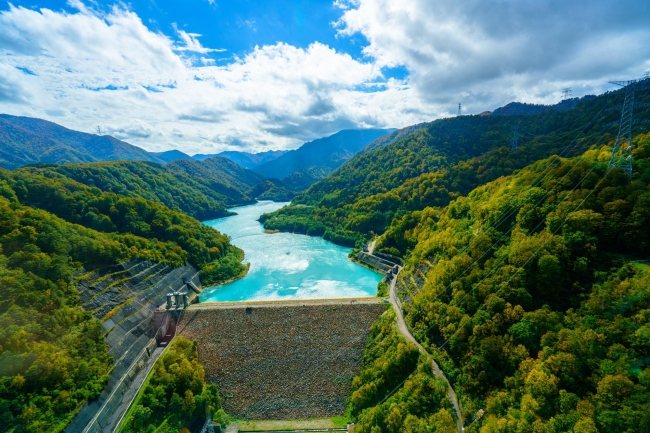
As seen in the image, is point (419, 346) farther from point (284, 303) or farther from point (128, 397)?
point (128, 397)

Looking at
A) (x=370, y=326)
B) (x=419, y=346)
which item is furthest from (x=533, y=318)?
(x=370, y=326)

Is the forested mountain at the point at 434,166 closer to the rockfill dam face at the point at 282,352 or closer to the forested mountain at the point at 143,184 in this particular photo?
the rockfill dam face at the point at 282,352

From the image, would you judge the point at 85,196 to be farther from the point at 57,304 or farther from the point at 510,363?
the point at 510,363

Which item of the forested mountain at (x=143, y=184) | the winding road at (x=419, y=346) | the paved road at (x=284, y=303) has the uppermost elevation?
the forested mountain at (x=143, y=184)

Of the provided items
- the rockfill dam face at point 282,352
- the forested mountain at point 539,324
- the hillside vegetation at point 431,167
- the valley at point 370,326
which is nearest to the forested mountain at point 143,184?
the hillside vegetation at point 431,167

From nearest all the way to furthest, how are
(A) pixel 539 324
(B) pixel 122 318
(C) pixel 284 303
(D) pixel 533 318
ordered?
(A) pixel 539 324, (D) pixel 533 318, (B) pixel 122 318, (C) pixel 284 303
